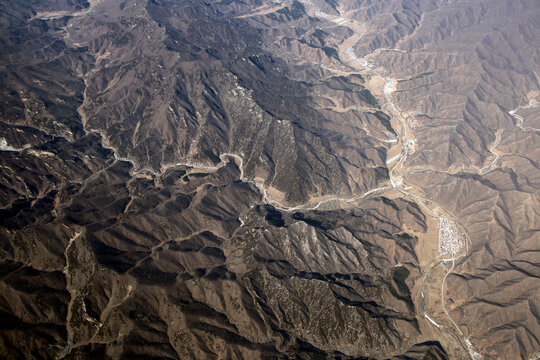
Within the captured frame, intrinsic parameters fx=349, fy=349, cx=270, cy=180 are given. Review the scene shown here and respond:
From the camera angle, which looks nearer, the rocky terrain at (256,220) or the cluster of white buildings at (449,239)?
the rocky terrain at (256,220)

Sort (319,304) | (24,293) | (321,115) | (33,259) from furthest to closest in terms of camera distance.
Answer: (321,115) → (33,259) → (319,304) → (24,293)

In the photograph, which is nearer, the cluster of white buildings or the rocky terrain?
the rocky terrain

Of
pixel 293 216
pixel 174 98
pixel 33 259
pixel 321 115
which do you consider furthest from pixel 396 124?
pixel 33 259

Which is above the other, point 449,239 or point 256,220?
point 449,239

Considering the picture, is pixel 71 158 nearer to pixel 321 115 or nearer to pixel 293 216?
pixel 293 216
